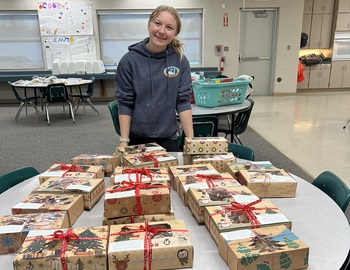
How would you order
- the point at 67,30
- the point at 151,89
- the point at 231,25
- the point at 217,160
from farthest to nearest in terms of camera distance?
the point at 231,25
the point at 67,30
the point at 151,89
the point at 217,160

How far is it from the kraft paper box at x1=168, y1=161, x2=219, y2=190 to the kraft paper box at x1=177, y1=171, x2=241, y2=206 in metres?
0.03

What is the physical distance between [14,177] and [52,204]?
0.64 metres

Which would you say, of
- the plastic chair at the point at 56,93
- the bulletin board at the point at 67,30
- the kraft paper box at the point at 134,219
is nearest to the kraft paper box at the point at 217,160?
the kraft paper box at the point at 134,219

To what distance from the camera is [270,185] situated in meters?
1.35

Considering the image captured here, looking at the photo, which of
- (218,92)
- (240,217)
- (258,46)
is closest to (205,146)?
(240,217)

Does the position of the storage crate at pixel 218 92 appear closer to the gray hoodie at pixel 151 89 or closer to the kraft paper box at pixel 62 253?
the gray hoodie at pixel 151 89

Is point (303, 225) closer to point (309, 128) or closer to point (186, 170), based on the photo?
point (186, 170)

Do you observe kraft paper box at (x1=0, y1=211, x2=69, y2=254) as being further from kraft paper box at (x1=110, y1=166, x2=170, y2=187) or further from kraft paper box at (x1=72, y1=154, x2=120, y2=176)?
kraft paper box at (x1=72, y1=154, x2=120, y2=176)

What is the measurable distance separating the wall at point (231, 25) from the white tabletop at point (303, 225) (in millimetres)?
6788

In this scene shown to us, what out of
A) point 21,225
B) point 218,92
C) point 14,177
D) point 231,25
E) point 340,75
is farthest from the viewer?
point 340,75

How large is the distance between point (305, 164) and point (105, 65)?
5713 millimetres

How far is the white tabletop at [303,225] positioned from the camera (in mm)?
970

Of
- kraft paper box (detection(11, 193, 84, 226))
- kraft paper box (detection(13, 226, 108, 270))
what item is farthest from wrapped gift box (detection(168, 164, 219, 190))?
kraft paper box (detection(13, 226, 108, 270))

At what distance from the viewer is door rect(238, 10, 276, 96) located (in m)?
8.01
